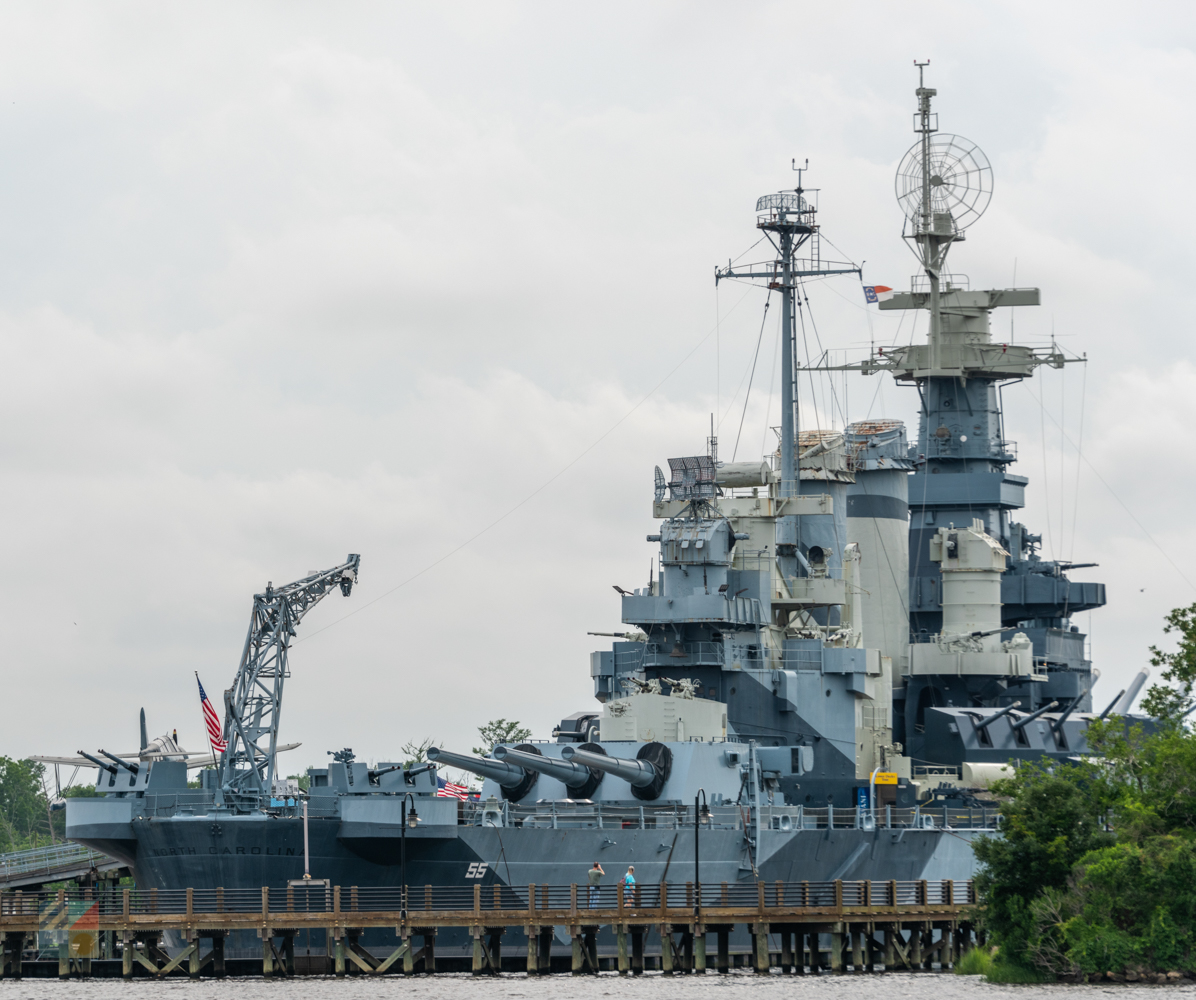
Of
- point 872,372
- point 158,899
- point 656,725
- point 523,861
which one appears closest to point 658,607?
point 656,725

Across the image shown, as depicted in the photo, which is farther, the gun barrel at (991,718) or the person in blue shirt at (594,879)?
the gun barrel at (991,718)

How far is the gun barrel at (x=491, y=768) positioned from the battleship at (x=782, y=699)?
0.25ft

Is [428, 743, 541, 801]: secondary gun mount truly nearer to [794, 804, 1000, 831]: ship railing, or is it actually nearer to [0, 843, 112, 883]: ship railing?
[794, 804, 1000, 831]: ship railing

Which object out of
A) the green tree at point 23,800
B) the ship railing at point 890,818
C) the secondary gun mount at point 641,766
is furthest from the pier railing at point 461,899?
the green tree at point 23,800

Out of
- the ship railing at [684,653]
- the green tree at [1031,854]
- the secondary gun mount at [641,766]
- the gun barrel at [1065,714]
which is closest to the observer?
the green tree at [1031,854]

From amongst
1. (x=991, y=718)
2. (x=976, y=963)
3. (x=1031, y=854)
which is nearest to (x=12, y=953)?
(x=976, y=963)

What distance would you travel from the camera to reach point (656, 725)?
49.2 meters

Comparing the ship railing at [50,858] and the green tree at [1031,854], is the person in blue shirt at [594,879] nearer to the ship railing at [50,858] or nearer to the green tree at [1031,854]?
the green tree at [1031,854]

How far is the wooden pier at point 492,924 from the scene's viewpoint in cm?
4247

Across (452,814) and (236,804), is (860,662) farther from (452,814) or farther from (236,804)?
(236,804)

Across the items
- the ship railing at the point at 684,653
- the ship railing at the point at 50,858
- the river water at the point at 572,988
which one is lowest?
the river water at the point at 572,988

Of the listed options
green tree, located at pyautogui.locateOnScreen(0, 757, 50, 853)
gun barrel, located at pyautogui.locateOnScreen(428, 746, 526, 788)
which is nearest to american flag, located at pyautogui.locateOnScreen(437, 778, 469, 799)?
gun barrel, located at pyautogui.locateOnScreen(428, 746, 526, 788)

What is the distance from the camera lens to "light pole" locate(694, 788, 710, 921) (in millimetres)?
43719

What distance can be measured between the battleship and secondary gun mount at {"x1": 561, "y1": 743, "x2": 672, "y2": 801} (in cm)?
7
